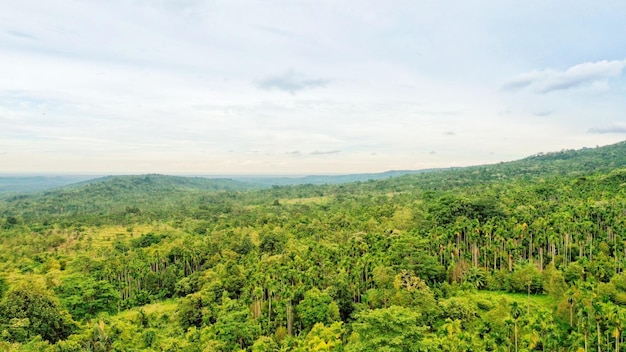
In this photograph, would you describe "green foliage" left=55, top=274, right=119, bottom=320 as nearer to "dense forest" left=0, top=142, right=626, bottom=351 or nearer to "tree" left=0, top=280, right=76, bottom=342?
"dense forest" left=0, top=142, right=626, bottom=351

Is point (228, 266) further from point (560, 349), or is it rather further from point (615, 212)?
point (615, 212)

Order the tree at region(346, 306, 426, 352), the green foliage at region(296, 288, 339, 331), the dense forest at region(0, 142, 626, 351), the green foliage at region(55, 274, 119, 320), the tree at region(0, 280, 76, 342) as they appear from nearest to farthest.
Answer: the tree at region(346, 306, 426, 352), the dense forest at region(0, 142, 626, 351), the tree at region(0, 280, 76, 342), the green foliage at region(296, 288, 339, 331), the green foliage at region(55, 274, 119, 320)

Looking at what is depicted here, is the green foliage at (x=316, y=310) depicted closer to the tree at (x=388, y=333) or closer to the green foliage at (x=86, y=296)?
the tree at (x=388, y=333)

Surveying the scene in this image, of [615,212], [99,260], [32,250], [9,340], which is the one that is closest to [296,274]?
[9,340]

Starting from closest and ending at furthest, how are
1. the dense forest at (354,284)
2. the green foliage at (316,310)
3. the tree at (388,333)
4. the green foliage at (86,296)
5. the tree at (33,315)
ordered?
the tree at (388,333), the dense forest at (354,284), the tree at (33,315), the green foliage at (316,310), the green foliage at (86,296)

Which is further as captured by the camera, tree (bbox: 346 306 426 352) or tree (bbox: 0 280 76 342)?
tree (bbox: 0 280 76 342)

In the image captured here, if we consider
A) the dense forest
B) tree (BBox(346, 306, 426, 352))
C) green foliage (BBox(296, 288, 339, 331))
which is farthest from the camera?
green foliage (BBox(296, 288, 339, 331))

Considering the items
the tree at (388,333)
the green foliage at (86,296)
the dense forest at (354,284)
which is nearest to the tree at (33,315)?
the dense forest at (354,284)

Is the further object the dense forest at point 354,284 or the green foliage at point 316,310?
the green foliage at point 316,310

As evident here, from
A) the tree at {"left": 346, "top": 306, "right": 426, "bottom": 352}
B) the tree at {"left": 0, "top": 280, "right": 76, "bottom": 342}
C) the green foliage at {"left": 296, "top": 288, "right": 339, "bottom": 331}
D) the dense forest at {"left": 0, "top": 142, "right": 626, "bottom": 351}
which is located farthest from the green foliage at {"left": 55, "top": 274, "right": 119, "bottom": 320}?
the tree at {"left": 346, "top": 306, "right": 426, "bottom": 352}
